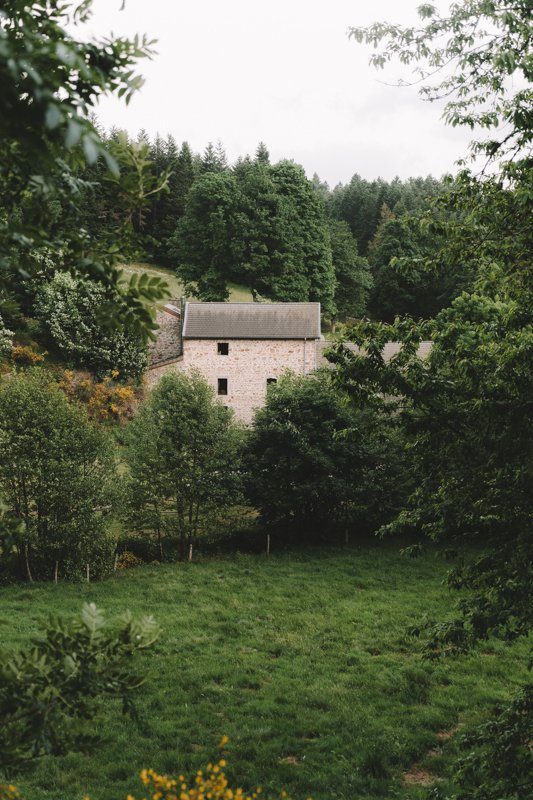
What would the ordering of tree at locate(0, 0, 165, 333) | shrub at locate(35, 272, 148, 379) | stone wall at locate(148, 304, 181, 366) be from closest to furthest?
1. tree at locate(0, 0, 165, 333)
2. shrub at locate(35, 272, 148, 379)
3. stone wall at locate(148, 304, 181, 366)

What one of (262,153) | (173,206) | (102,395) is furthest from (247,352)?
(262,153)

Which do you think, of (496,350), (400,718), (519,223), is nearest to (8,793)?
(496,350)

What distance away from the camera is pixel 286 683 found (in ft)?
41.9

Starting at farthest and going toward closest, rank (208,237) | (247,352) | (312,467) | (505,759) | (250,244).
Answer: (208,237), (250,244), (247,352), (312,467), (505,759)

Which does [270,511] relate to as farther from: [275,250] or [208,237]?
[208,237]

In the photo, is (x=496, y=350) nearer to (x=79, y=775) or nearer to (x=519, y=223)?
(x=519, y=223)

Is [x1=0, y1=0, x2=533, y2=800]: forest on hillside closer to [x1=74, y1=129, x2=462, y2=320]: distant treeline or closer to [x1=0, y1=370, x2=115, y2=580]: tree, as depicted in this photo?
[x1=0, y1=370, x2=115, y2=580]: tree

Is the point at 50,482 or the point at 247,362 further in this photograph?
the point at 247,362

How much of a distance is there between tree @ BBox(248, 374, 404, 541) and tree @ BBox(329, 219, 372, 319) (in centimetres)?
3302

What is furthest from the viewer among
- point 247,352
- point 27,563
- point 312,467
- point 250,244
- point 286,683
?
point 250,244

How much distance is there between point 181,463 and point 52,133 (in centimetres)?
2236

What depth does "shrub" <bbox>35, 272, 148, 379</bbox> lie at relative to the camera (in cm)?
3584

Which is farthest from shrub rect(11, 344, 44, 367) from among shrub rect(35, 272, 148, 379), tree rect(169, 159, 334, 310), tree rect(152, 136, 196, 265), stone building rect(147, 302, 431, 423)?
tree rect(152, 136, 196, 265)

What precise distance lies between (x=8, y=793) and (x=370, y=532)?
79.5 feet
